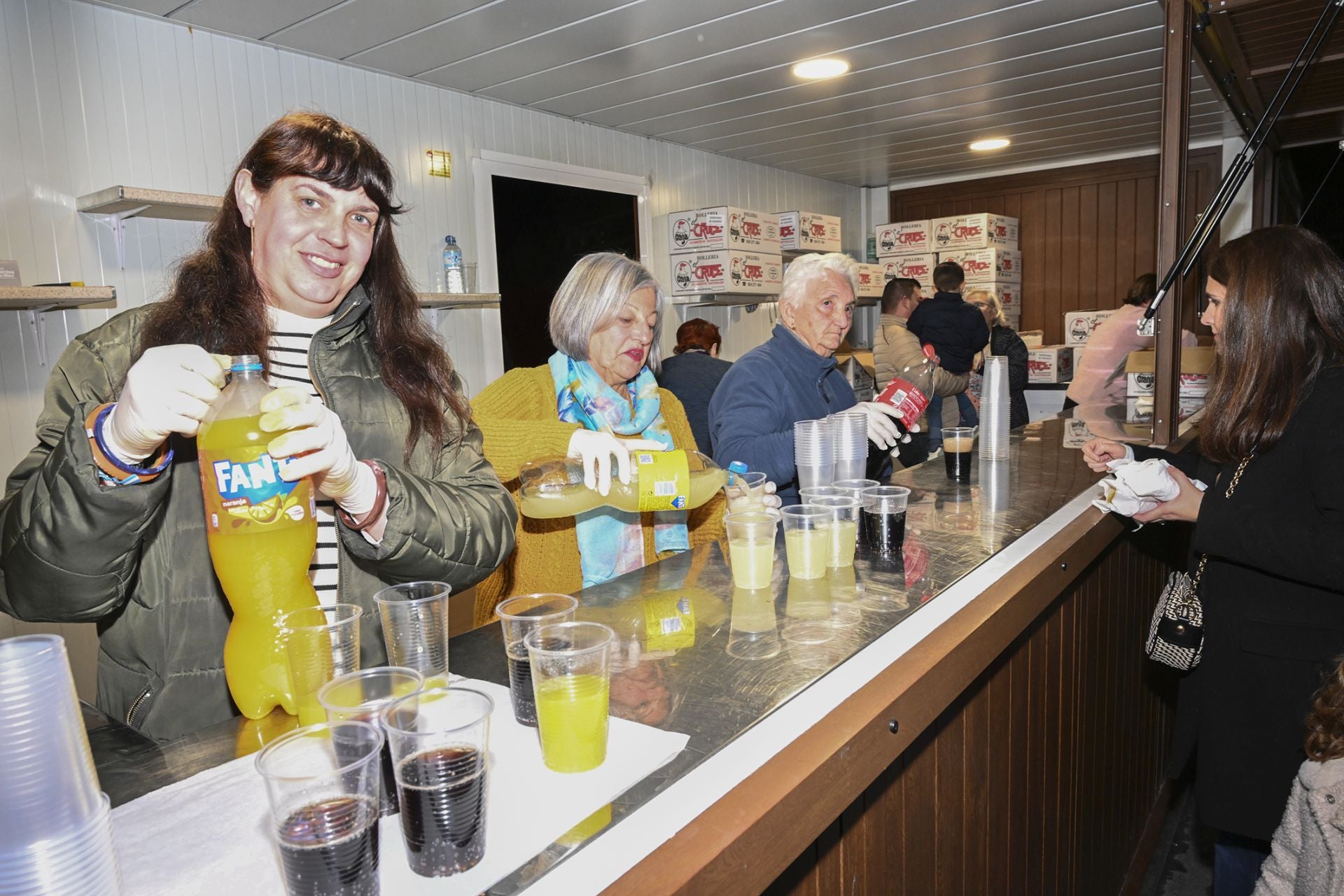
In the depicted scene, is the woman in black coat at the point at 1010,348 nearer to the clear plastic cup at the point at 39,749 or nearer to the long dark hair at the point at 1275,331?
the long dark hair at the point at 1275,331

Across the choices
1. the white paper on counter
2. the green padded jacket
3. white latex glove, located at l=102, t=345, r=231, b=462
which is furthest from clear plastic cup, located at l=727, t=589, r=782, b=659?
white latex glove, located at l=102, t=345, r=231, b=462

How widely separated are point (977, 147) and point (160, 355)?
738cm

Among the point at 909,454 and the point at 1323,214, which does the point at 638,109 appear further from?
the point at 1323,214

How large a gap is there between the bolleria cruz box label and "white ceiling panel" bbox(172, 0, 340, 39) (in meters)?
5.83

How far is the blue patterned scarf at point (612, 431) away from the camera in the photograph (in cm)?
209

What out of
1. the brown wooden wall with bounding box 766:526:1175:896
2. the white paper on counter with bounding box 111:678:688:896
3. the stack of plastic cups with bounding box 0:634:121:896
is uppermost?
the stack of plastic cups with bounding box 0:634:121:896

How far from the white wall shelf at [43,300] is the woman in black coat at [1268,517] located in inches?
146

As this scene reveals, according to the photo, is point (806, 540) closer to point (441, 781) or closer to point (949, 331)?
point (441, 781)

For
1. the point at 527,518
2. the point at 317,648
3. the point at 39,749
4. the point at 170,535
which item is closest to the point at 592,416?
the point at 527,518

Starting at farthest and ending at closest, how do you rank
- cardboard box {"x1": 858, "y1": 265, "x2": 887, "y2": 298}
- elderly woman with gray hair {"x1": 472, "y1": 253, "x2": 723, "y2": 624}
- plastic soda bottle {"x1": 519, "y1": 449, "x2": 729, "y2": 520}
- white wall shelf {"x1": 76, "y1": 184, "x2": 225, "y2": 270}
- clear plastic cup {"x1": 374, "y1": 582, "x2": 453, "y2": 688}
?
1. cardboard box {"x1": 858, "y1": 265, "x2": 887, "y2": 298}
2. white wall shelf {"x1": 76, "y1": 184, "x2": 225, "y2": 270}
3. elderly woman with gray hair {"x1": 472, "y1": 253, "x2": 723, "y2": 624}
4. plastic soda bottle {"x1": 519, "y1": 449, "x2": 729, "y2": 520}
5. clear plastic cup {"x1": 374, "y1": 582, "x2": 453, "y2": 688}

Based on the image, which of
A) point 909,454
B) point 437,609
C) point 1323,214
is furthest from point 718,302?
point 437,609

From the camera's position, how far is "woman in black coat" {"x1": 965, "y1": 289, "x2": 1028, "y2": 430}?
611 centimetres

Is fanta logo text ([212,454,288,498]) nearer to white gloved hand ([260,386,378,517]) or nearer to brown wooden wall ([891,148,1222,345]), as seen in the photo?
white gloved hand ([260,386,378,517])

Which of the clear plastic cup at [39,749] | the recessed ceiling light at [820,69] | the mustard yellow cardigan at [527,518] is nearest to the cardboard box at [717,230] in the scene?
the recessed ceiling light at [820,69]
